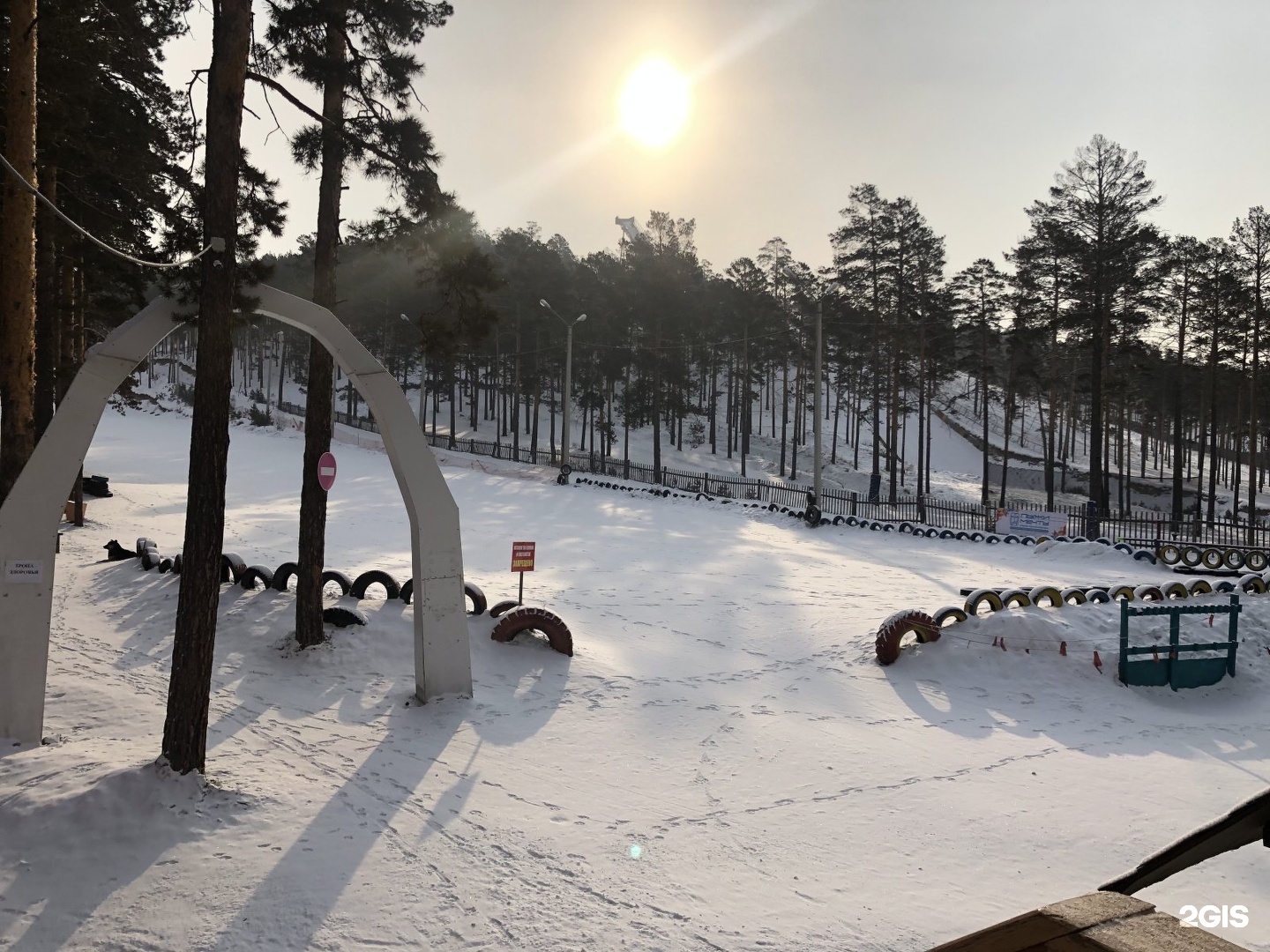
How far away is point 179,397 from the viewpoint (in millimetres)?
70562

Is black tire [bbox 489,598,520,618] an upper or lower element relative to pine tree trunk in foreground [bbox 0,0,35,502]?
lower

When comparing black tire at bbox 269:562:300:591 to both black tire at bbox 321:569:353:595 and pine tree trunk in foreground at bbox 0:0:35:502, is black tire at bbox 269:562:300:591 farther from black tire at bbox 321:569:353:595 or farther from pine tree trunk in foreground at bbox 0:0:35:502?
pine tree trunk in foreground at bbox 0:0:35:502

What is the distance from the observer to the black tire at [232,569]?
12648 mm

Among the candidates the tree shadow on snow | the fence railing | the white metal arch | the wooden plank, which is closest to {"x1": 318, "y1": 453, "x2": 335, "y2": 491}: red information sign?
the white metal arch

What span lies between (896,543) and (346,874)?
2155 centimetres

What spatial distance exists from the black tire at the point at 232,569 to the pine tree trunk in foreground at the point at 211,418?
22.4ft

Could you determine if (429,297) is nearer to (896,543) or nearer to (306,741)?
(896,543)

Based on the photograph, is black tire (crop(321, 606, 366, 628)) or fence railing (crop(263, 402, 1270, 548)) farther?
fence railing (crop(263, 402, 1270, 548))

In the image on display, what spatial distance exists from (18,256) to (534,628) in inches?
314

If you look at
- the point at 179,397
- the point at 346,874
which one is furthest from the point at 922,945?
the point at 179,397

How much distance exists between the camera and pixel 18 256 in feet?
30.3

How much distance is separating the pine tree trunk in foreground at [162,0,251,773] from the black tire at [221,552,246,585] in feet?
22.4

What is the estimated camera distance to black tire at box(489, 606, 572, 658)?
1073 centimetres

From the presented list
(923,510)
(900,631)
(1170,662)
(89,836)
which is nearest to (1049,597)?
(1170,662)
